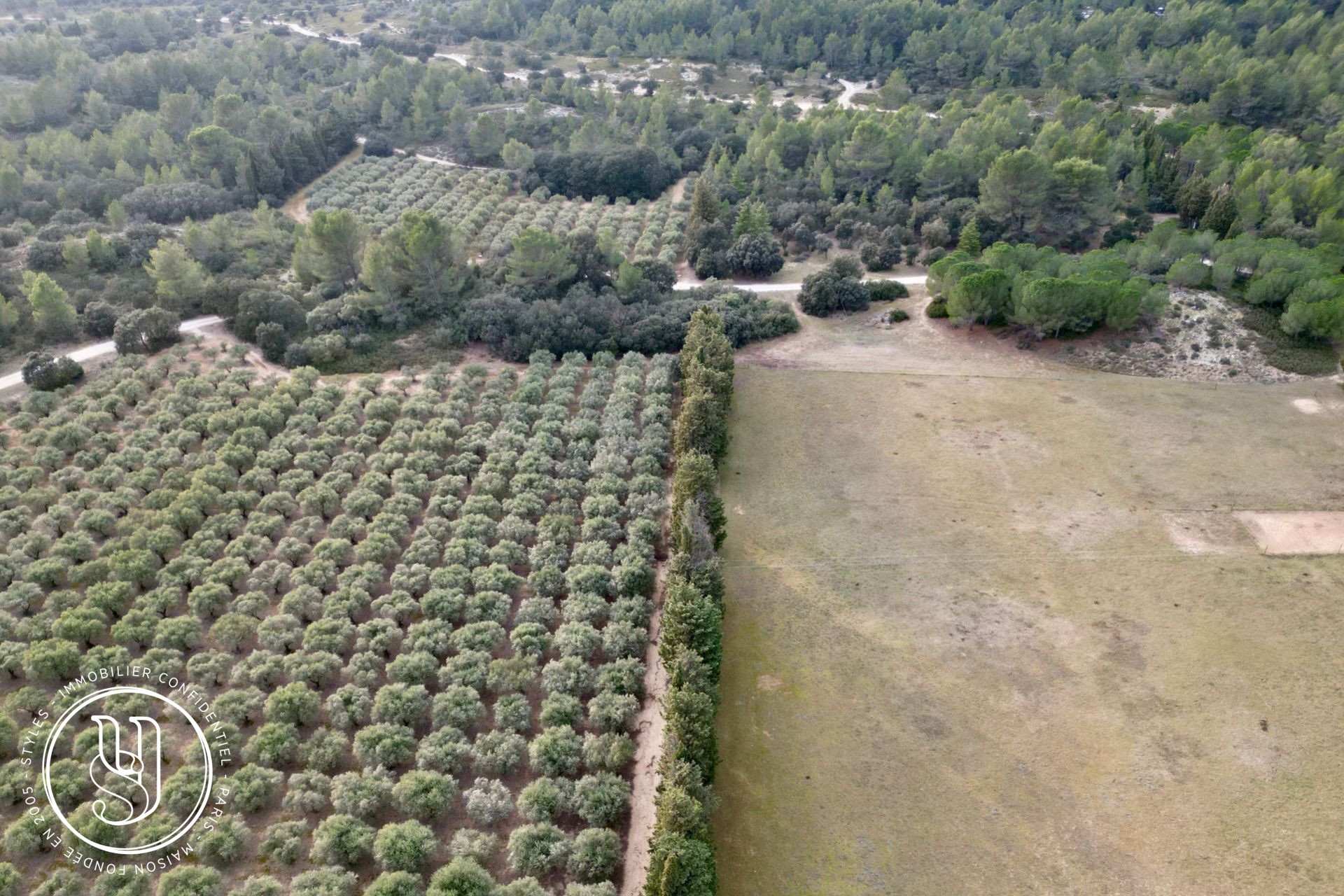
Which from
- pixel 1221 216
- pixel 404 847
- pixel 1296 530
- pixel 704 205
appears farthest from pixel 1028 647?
pixel 1221 216

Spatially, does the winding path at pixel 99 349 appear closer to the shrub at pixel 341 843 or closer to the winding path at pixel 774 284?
the winding path at pixel 774 284

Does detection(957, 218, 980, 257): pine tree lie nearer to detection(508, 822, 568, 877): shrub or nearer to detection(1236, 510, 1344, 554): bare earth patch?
detection(1236, 510, 1344, 554): bare earth patch

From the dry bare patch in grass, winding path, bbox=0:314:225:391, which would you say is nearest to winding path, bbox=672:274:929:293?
the dry bare patch in grass

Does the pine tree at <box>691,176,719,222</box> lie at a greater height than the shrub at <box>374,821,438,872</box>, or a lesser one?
greater

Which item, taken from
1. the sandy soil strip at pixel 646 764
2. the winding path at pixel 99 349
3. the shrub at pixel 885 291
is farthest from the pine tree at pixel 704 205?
the sandy soil strip at pixel 646 764

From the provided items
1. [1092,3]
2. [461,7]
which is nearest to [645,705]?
[1092,3]

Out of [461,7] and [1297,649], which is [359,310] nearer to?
[1297,649]
